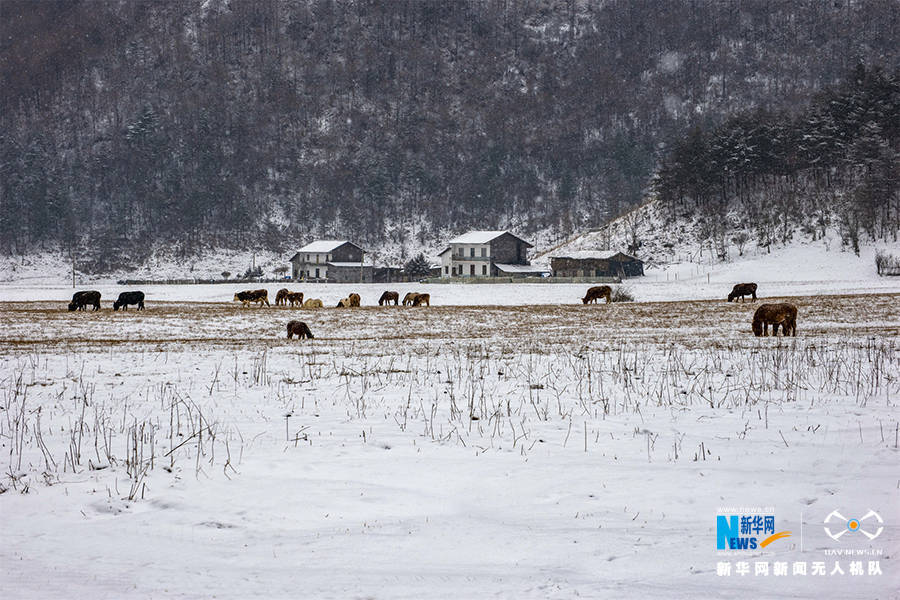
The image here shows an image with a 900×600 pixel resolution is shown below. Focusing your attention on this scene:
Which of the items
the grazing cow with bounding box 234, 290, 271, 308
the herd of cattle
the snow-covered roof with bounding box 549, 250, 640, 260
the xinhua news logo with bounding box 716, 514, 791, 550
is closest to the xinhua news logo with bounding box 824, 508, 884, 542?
the xinhua news logo with bounding box 716, 514, 791, 550

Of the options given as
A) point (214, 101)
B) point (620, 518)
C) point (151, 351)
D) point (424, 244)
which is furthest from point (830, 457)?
point (214, 101)

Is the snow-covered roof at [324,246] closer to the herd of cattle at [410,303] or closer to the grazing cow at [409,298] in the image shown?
the herd of cattle at [410,303]

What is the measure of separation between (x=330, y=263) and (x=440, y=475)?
114m

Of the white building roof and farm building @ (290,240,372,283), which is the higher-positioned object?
the white building roof

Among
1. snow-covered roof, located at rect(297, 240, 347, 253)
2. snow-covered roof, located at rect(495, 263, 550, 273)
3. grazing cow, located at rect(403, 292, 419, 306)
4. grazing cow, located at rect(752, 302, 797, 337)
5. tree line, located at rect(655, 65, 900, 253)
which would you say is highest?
tree line, located at rect(655, 65, 900, 253)

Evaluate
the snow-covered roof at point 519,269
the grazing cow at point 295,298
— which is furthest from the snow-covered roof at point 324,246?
the grazing cow at point 295,298

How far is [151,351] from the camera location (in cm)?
1858

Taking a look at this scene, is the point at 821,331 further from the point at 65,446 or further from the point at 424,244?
the point at 424,244

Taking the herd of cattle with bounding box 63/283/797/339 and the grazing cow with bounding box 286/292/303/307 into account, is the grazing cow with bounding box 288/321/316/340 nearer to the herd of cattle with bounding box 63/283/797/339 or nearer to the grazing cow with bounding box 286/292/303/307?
the herd of cattle with bounding box 63/283/797/339

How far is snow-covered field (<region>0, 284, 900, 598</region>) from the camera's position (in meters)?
5.28

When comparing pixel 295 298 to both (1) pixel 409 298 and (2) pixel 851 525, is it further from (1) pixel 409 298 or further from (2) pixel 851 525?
(2) pixel 851 525

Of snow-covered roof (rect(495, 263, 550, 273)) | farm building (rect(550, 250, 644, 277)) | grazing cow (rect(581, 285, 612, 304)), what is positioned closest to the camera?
grazing cow (rect(581, 285, 612, 304))

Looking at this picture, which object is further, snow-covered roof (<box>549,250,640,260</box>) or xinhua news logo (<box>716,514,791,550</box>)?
snow-covered roof (<box>549,250,640,260</box>)

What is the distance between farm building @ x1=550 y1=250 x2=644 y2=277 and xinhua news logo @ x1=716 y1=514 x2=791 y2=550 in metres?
86.3
